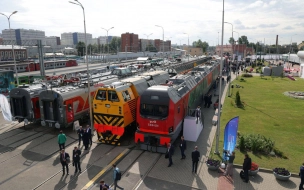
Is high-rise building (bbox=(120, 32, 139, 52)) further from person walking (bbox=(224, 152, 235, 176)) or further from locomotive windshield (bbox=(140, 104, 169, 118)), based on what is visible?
person walking (bbox=(224, 152, 235, 176))

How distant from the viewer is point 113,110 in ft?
51.3

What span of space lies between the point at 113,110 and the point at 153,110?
8.93 feet

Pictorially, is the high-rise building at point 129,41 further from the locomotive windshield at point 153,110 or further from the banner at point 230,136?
the banner at point 230,136

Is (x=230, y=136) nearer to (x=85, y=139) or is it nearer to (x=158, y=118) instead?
(x=158, y=118)

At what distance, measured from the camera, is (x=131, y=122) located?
16.7 meters

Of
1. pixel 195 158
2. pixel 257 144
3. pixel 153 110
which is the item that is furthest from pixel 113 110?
pixel 257 144

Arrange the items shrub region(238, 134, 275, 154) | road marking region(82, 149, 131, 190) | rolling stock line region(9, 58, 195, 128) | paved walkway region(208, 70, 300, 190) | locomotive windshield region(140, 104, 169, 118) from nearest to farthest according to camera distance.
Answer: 1. paved walkway region(208, 70, 300, 190)
2. road marking region(82, 149, 131, 190)
3. locomotive windshield region(140, 104, 169, 118)
4. shrub region(238, 134, 275, 154)
5. rolling stock line region(9, 58, 195, 128)

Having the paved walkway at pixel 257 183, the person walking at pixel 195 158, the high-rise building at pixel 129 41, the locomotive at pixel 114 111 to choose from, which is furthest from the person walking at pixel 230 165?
the high-rise building at pixel 129 41

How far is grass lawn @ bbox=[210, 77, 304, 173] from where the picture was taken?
13980mm

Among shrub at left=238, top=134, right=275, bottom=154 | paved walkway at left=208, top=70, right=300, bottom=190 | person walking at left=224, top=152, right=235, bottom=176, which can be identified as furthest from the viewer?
shrub at left=238, top=134, right=275, bottom=154

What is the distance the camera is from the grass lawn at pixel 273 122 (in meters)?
14.0

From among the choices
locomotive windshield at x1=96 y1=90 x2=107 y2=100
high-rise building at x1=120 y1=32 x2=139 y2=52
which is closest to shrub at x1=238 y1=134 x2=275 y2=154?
locomotive windshield at x1=96 y1=90 x2=107 y2=100

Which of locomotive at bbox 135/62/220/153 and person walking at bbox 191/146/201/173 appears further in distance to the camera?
locomotive at bbox 135/62/220/153

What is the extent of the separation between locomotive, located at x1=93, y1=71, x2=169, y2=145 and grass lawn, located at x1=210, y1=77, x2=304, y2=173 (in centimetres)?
608
